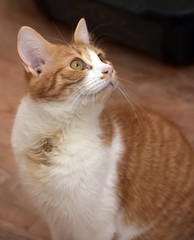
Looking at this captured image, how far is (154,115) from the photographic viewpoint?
1.54 m

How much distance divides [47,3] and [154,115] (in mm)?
1113

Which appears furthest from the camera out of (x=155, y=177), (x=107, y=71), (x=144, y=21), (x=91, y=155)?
(x=144, y=21)

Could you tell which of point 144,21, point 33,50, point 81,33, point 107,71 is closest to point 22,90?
point 144,21

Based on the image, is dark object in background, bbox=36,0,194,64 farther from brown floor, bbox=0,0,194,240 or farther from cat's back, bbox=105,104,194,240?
cat's back, bbox=105,104,194,240

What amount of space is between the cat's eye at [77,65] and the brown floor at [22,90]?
70 cm

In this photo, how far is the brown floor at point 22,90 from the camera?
1657 millimetres

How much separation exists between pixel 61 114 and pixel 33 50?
0.20 metres

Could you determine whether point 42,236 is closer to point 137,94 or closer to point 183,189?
point 183,189

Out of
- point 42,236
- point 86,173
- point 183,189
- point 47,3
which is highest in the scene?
point 47,3

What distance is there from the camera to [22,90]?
2137 mm

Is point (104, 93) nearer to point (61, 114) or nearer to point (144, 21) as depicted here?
point (61, 114)

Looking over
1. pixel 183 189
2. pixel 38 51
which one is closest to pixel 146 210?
pixel 183 189

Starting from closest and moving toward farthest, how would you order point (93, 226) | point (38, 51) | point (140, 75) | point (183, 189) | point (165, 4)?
point (38, 51) → point (93, 226) → point (183, 189) → point (165, 4) → point (140, 75)

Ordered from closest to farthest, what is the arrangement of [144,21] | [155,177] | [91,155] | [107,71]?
[107,71] < [91,155] < [155,177] < [144,21]
